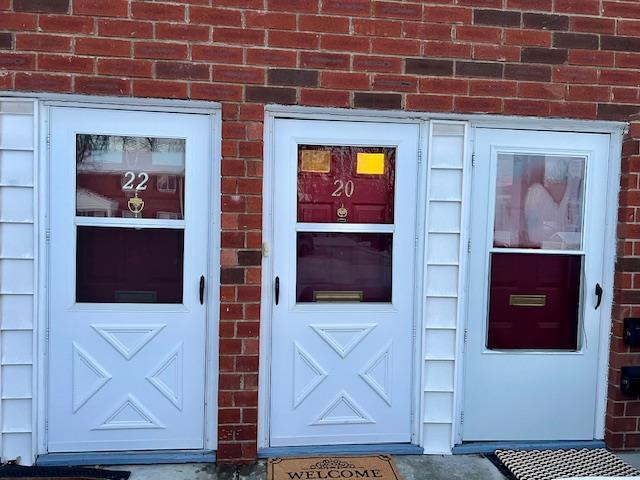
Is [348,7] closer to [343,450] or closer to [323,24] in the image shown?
[323,24]

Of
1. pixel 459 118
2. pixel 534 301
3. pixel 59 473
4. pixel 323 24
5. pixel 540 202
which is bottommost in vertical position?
pixel 59 473

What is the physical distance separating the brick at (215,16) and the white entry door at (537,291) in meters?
1.86

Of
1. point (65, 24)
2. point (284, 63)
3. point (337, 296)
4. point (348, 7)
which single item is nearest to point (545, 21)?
point (348, 7)

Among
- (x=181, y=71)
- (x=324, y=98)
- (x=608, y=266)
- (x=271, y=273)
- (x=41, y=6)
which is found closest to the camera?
(x=41, y=6)

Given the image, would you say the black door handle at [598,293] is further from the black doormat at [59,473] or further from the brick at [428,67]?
the black doormat at [59,473]

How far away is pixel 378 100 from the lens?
3373mm

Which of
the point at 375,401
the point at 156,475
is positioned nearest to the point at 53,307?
the point at 156,475

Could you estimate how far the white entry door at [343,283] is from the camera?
3.46 meters

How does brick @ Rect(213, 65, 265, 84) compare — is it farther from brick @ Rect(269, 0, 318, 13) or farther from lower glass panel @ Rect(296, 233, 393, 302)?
lower glass panel @ Rect(296, 233, 393, 302)

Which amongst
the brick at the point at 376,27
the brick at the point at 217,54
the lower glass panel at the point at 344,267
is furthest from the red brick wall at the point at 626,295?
the brick at the point at 217,54

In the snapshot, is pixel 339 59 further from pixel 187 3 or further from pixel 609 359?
pixel 609 359

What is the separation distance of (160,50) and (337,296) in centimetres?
183

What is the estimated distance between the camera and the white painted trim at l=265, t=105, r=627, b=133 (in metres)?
3.36

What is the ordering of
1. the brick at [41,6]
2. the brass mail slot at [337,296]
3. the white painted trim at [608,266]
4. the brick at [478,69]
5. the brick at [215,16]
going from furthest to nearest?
the white painted trim at [608,266] < the brass mail slot at [337,296] < the brick at [478,69] < the brick at [215,16] < the brick at [41,6]
